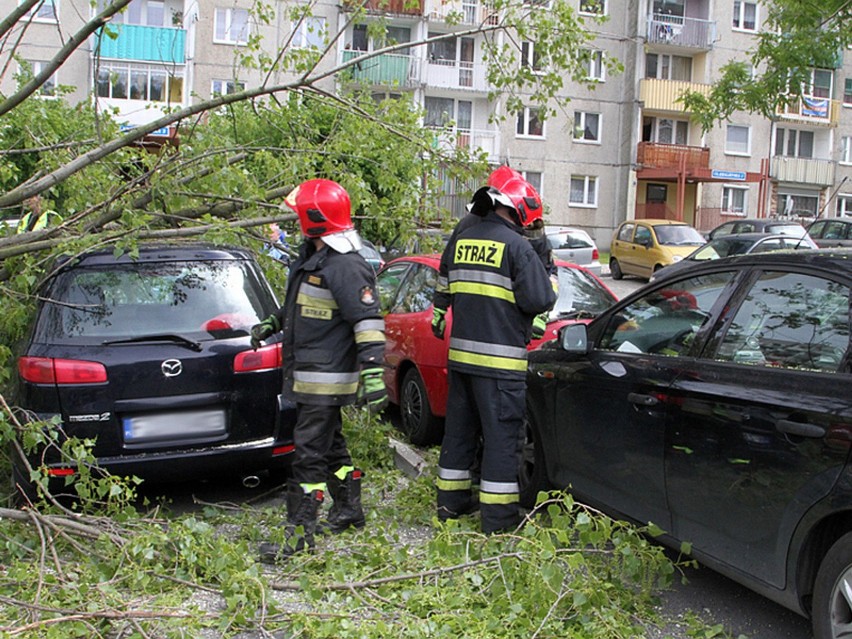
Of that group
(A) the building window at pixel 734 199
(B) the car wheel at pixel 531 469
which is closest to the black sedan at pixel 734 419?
(B) the car wheel at pixel 531 469

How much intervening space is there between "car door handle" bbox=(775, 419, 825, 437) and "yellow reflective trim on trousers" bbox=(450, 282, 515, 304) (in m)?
1.61

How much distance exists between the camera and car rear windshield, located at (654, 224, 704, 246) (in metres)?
23.9

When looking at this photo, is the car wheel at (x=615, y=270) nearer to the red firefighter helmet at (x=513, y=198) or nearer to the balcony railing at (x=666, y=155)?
the balcony railing at (x=666, y=155)

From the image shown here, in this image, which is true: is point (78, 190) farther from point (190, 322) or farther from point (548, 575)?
point (548, 575)

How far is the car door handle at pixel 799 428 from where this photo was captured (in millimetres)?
3291

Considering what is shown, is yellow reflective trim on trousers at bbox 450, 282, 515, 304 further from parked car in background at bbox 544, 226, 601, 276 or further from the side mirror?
parked car in background at bbox 544, 226, 601, 276

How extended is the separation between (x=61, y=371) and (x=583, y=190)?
33.9 metres

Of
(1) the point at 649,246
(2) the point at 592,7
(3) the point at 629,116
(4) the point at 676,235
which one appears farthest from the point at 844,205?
(2) the point at 592,7

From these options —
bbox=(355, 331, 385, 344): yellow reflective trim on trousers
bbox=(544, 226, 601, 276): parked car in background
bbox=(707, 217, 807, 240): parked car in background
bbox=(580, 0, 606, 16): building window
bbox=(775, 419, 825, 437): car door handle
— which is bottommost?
bbox=(775, 419, 825, 437): car door handle

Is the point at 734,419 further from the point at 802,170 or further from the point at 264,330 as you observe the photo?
the point at 802,170

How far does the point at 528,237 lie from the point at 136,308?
7.32ft

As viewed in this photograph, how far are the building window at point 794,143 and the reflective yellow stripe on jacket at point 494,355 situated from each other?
39.6 metres

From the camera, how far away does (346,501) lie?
491 cm

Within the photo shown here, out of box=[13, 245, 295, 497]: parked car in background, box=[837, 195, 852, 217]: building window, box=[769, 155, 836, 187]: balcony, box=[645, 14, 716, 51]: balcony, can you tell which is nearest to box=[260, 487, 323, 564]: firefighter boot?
box=[13, 245, 295, 497]: parked car in background
